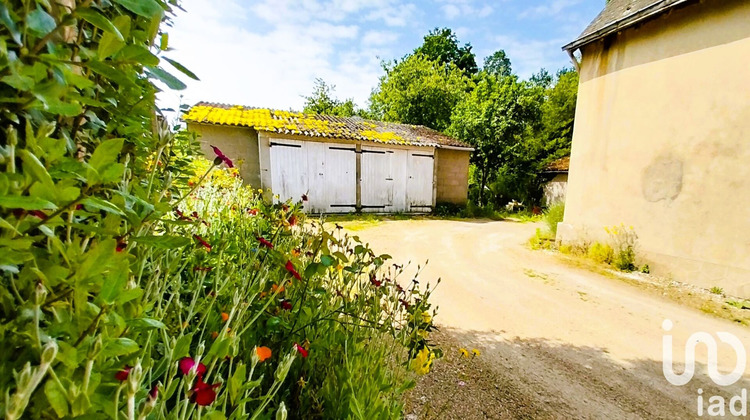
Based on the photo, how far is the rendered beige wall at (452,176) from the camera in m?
11.7

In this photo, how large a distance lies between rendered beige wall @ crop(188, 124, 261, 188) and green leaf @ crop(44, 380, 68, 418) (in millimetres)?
9316

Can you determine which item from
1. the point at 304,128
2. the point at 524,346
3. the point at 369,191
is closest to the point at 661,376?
the point at 524,346

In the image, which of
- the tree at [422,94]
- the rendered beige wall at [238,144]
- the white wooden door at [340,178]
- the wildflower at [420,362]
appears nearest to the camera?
the wildflower at [420,362]

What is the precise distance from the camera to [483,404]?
197cm

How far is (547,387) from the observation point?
2195 millimetres

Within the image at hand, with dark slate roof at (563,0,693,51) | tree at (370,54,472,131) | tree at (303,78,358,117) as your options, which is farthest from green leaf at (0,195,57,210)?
tree at (303,78,358,117)

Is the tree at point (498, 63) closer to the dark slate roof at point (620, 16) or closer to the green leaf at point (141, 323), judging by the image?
the dark slate roof at point (620, 16)

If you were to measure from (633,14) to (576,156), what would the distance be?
2.48m

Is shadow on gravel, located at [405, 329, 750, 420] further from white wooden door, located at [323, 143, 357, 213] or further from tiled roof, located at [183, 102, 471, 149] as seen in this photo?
tiled roof, located at [183, 102, 471, 149]

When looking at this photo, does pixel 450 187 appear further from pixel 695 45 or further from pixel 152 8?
pixel 152 8

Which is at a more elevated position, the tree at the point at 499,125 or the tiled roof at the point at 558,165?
the tree at the point at 499,125

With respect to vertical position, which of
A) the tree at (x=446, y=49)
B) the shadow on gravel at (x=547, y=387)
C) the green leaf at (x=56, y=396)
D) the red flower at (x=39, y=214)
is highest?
the tree at (x=446, y=49)

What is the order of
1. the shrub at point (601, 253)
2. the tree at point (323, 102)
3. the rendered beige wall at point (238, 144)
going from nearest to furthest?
the shrub at point (601, 253) → the rendered beige wall at point (238, 144) → the tree at point (323, 102)

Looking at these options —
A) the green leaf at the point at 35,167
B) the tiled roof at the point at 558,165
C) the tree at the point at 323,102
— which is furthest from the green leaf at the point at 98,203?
the tree at the point at 323,102
